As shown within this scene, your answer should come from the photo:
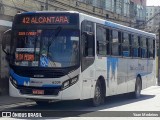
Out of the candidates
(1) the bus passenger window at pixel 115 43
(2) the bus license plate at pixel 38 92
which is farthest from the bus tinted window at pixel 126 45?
(2) the bus license plate at pixel 38 92

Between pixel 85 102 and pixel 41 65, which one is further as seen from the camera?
pixel 85 102

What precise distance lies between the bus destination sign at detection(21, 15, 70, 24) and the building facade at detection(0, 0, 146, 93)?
5.03 metres

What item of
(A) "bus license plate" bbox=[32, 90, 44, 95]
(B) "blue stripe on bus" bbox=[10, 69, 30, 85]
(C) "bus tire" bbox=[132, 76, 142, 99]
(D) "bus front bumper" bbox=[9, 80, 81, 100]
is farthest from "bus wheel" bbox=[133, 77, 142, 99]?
(B) "blue stripe on bus" bbox=[10, 69, 30, 85]

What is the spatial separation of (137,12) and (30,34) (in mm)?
33985

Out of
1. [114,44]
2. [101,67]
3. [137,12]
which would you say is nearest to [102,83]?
[101,67]

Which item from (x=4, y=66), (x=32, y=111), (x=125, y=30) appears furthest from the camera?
(x=4, y=66)

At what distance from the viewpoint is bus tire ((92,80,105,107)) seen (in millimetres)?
15917

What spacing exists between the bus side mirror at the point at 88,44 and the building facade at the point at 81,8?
19.0 feet

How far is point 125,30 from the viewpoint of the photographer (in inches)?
762

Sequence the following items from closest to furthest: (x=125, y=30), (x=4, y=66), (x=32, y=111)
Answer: (x=32, y=111) < (x=125, y=30) < (x=4, y=66)

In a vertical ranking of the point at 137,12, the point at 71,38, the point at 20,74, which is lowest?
the point at 20,74

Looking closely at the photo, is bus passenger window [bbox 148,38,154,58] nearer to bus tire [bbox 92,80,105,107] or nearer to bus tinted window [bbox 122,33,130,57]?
bus tinted window [bbox 122,33,130,57]

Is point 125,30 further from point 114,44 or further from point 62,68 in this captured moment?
point 62,68

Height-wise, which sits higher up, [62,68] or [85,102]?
[62,68]
